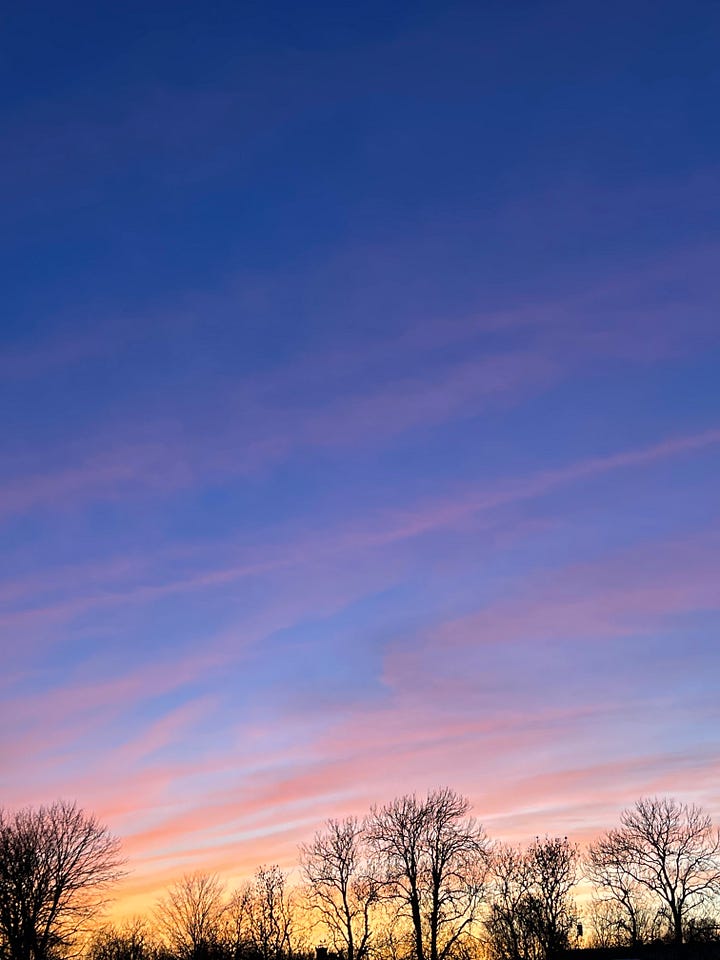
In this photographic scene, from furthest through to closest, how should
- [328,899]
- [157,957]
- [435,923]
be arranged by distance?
[157,957] → [328,899] → [435,923]

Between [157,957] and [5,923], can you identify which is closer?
[5,923]

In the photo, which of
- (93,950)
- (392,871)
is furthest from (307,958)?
(93,950)

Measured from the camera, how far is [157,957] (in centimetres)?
11556

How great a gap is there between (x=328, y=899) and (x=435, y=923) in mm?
14637

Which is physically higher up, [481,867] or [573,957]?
[481,867]

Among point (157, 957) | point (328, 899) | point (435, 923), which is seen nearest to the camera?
point (435, 923)

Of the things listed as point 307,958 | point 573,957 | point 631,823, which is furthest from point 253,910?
point 631,823

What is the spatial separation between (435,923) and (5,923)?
141ft

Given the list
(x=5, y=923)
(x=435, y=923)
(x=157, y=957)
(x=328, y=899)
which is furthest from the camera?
(x=157, y=957)

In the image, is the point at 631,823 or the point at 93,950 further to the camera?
the point at 631,823

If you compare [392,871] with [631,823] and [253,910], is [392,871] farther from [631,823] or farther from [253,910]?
[631,823]

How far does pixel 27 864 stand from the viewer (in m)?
81.3

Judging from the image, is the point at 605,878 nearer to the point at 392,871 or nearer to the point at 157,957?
the point at 392,871

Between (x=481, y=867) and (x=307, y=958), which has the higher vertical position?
(x=481, y=867)
